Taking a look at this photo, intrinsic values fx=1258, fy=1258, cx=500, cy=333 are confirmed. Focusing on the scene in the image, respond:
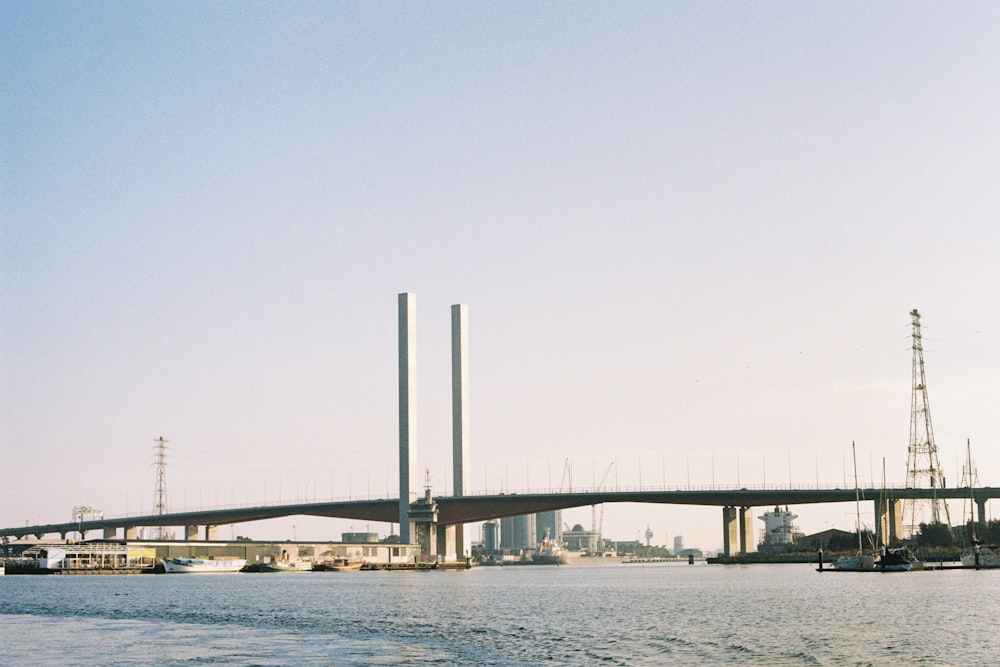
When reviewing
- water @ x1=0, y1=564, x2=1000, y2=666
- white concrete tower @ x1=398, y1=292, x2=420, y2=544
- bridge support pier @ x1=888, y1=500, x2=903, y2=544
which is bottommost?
water @ x1=0, y1=564, x2=1000, y2=666

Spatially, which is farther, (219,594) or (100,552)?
(100,552)

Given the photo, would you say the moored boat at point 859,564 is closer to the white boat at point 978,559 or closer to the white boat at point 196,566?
the white boat at point 978,559

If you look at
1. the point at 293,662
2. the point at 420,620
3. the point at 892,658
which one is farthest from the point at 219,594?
the point at 892,658

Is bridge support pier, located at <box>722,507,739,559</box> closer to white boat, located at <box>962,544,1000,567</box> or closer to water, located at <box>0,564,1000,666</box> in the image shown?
white boat, located at <box>962,544,1000,567</box>

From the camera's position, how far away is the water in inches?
1831

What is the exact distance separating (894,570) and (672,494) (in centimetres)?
4497

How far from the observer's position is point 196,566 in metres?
180

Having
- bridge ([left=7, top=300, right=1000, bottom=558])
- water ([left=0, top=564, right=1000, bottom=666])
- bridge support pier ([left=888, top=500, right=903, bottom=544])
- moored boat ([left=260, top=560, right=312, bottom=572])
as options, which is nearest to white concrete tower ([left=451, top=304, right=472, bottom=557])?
bridge ([left=7, top=300, right=1000, bottom=558])

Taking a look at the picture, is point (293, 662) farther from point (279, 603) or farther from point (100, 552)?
point (100, 552)

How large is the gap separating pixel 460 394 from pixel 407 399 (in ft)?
37.1

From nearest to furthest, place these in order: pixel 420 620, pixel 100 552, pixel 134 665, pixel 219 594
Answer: pixel 134 665 → pixel 420 620 → pixel 219 594 → pixel 100 552

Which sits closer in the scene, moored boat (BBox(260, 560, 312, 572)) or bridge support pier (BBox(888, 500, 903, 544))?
bridge support pier (BBox(888, 500, 903, 544))

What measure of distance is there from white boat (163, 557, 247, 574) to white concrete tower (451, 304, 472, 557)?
114ft

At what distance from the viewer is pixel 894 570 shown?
138m
